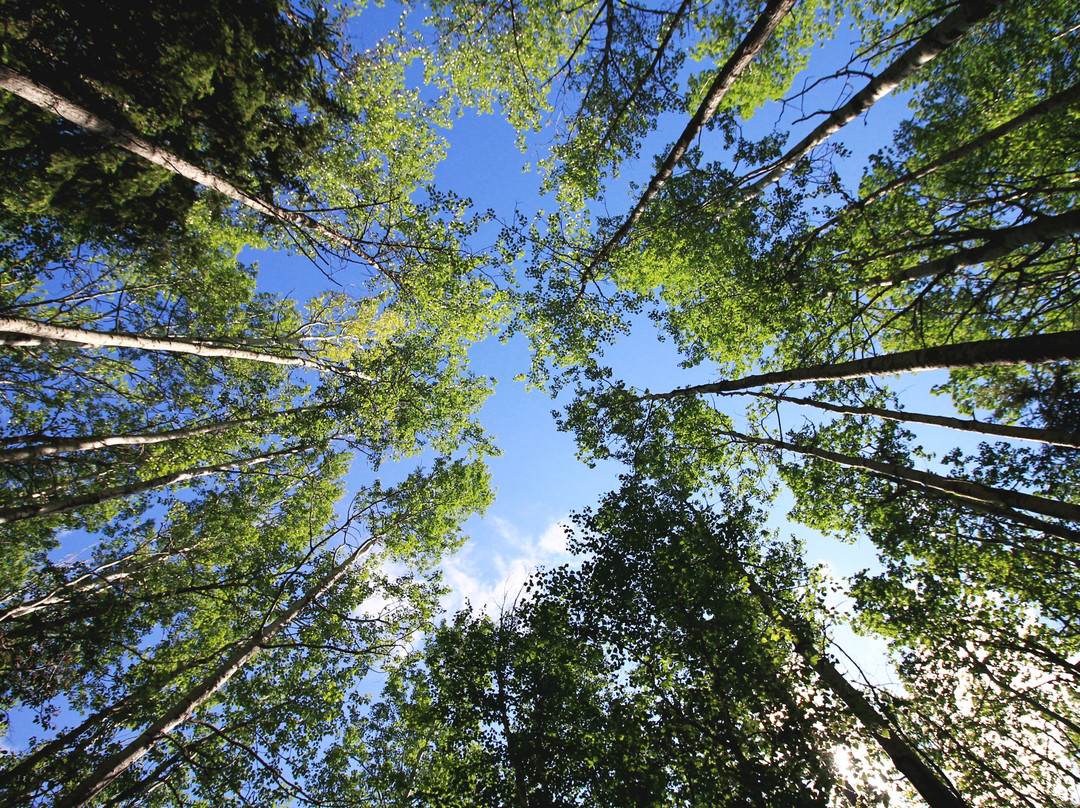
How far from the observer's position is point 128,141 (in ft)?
17.2

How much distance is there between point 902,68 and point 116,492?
16524 millimetres

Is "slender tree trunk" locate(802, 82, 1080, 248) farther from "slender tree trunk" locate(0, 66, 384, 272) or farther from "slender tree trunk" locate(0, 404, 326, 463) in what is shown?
"slender tree trunk" locate(0, 404, 326, 463)

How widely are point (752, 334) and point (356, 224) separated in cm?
1099

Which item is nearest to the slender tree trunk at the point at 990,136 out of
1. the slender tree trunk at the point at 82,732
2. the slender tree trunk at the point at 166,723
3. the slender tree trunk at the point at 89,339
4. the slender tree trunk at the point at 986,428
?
the slender tree trunk at the point at 986,428

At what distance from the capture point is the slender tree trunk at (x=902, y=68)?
399 cm

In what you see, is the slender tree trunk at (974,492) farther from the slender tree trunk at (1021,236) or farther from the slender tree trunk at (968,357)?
the slender tree trunk at (1021,236)

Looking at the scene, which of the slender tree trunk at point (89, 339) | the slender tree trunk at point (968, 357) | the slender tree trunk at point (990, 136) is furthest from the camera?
the slender tree trunk at point (990, 136)

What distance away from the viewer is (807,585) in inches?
287

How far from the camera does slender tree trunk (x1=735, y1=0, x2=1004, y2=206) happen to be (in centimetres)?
399

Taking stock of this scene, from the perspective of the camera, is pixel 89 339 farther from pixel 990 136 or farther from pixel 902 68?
pixel 990 136

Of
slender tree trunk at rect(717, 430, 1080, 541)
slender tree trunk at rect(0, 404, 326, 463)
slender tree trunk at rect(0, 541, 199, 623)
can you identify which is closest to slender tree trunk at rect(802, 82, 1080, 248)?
slender tree trunk at rect(717, 430, 1080, 541)

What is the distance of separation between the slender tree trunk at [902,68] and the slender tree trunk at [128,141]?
369 inches

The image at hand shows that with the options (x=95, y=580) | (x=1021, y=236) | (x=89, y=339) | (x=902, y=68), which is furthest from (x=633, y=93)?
(x=95, y=580)

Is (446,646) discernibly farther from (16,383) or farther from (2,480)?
(2,480)
